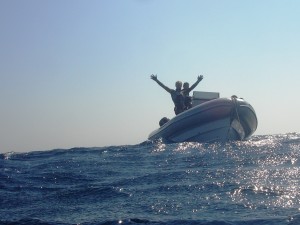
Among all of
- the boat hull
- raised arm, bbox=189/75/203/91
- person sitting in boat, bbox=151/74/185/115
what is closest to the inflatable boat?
the boat hull

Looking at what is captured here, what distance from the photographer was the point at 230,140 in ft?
51.2

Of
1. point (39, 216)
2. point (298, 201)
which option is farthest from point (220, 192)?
point (39, 216)

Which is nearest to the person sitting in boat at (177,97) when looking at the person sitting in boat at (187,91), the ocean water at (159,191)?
the person sitting in boat at (187,91)

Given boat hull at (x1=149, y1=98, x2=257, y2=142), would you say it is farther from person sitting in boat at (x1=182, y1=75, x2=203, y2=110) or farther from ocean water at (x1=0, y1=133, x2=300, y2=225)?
ocean water at (x1=0, y1=133, x2=300, y2=225)

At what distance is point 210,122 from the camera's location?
576 inches

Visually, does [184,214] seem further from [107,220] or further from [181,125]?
[181,125]

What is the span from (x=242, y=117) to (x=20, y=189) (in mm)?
9944

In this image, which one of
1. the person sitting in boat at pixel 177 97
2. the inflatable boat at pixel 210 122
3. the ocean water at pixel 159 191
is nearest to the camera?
the ocean water at pixel 159 191

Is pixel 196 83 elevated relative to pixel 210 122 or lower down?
elevated

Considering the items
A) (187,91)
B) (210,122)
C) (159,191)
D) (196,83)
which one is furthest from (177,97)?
(159,191)

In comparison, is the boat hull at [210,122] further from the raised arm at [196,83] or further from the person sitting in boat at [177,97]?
the raised arm at [196,83]

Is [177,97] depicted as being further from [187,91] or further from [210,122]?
[210,122]

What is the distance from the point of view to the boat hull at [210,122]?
47.6 feet

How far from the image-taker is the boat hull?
14500mm
